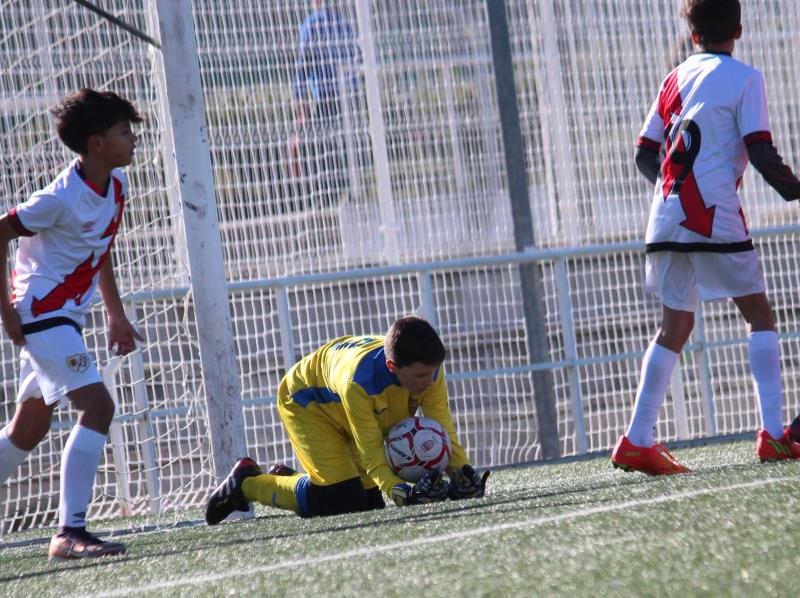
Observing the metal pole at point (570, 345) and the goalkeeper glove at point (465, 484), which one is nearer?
the goalkeeper glove at point (465, 484)

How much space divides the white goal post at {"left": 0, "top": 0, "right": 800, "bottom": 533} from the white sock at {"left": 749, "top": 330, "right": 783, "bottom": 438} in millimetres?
2651

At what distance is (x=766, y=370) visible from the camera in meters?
4.44

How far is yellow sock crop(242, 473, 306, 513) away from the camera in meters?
4.89

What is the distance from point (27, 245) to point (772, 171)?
245cm

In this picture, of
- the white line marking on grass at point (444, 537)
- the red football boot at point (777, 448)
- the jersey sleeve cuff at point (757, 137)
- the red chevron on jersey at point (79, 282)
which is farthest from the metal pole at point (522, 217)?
the white line marking on grass at point (444, 537)

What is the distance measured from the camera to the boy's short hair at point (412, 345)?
4312 mm

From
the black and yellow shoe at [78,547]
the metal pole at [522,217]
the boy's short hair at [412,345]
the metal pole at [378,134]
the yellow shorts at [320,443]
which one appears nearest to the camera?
the black and yellow shoe at [78,547]

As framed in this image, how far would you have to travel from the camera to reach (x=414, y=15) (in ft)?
25.3

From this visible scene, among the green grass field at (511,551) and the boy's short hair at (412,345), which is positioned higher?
the boy's short hair at (412,345)

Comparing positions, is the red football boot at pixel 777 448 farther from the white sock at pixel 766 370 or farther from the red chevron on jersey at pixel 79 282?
the red chevron on jersey at pixel 79 282

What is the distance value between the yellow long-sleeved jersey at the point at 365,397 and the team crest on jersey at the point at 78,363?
2.89ft

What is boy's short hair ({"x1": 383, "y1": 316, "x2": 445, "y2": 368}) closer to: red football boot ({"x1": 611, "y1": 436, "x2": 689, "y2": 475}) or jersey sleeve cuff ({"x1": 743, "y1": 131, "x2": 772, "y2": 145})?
red football boot ({"x1": 611, "y1": 436, "x2": 689, "y2": 475})

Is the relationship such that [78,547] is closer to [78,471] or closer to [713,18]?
[78,471]

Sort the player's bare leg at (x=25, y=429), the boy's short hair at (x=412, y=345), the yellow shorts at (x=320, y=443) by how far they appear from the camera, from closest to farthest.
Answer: the boy's short hair at (x=412, y=345) < the player's bare leg at (x=25, y=429) < the yellow shorts at (x=320, y=443)
